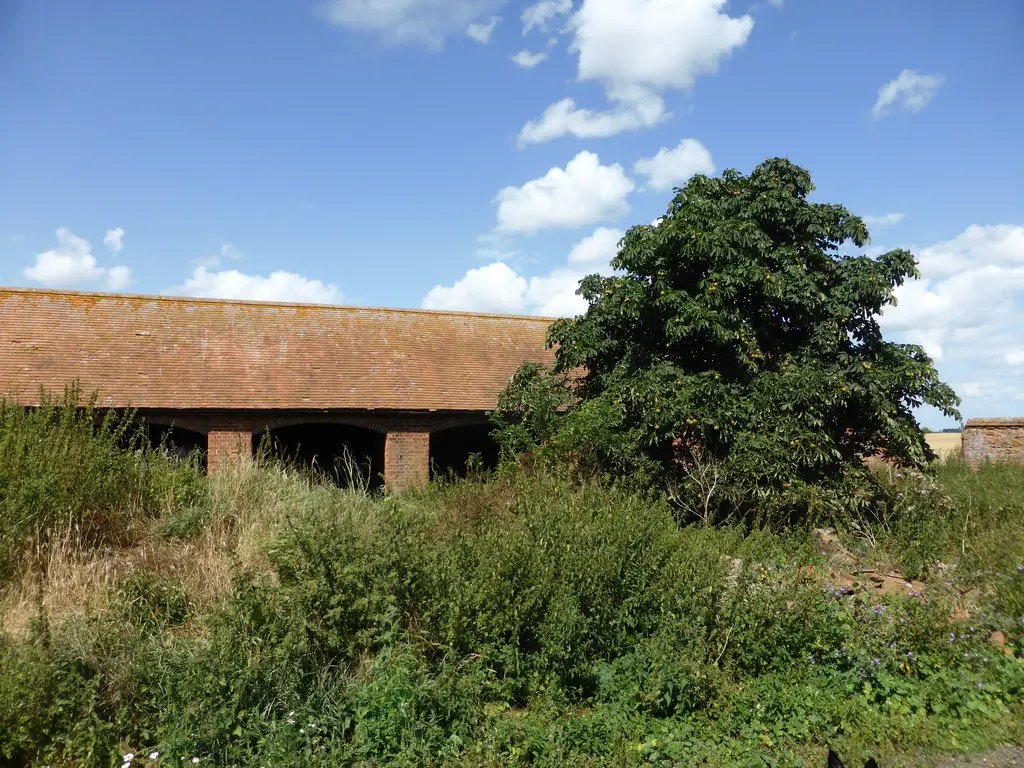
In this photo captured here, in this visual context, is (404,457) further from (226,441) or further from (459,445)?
(459,445)

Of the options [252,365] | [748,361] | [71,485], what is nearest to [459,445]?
[252,365]

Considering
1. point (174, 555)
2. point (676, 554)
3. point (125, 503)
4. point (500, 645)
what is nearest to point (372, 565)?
point (500, 645)

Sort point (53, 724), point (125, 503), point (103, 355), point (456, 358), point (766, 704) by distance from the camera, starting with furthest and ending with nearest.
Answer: point (456, 358) → point (103, 355) → point (125, 503) → point (766, 704) → point (53, 724)

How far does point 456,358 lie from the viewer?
1692cm

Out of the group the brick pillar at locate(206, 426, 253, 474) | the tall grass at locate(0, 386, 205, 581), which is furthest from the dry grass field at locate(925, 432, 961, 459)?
the tall grass at locate(0, 386, 205, 581)

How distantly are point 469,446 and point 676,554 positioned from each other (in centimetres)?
1300

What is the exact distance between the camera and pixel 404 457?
1493cm

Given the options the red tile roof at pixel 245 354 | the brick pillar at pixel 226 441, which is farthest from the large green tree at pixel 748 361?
the brick pillar at pixel 226 441

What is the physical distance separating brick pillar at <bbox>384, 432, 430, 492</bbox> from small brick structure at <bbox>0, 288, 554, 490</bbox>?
0.02 metres

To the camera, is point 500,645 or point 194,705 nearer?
point 194,705

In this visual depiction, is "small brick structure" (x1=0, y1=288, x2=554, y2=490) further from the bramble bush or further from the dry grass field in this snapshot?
the dry grass field

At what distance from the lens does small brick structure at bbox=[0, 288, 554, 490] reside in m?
13.8

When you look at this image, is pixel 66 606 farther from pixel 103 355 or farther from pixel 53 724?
pixel 103 355

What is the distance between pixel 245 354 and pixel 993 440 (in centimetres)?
1804
